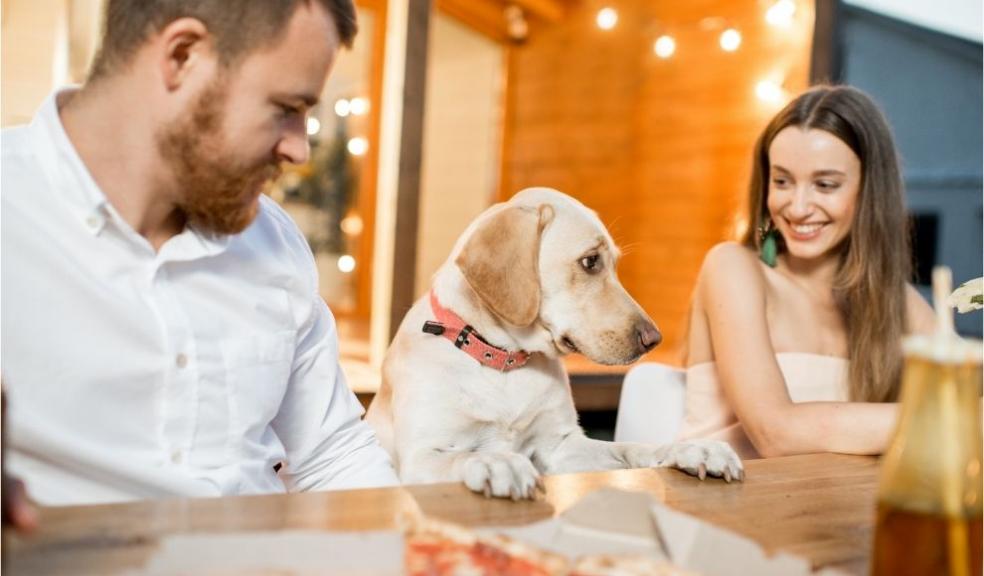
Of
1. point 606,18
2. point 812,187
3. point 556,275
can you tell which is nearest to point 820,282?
point 812,187

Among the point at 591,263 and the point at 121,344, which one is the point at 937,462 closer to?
the point at 121,344

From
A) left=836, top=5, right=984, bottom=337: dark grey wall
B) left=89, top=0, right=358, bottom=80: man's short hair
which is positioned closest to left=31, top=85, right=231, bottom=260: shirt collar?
left=89, top=0, right=358, bottom=80: man's short hair

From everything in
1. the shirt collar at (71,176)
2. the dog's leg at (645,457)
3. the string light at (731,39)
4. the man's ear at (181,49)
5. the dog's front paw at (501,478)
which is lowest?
the dog's leg at (645,457)

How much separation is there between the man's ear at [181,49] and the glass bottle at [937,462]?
0.85m

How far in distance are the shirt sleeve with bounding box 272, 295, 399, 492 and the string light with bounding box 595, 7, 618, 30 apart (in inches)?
242

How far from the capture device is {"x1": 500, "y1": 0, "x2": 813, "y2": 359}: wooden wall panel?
6.35 m

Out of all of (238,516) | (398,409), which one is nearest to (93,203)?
(238,516)

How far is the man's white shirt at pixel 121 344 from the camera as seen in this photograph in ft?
3.48

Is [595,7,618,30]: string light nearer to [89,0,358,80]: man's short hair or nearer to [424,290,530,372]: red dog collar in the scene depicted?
[424,290,530,372]: red dog collar

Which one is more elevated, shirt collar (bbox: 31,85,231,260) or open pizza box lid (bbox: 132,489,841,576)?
shirt collar (bbox: 31,85,231,260)

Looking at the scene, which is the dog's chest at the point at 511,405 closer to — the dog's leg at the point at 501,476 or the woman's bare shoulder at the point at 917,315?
the dog's leg at the point at 501,476

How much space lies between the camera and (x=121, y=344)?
43.6 inches

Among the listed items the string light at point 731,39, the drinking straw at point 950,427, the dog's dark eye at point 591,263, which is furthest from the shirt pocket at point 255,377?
the string light at point 731,39

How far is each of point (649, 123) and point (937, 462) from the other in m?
6.68
